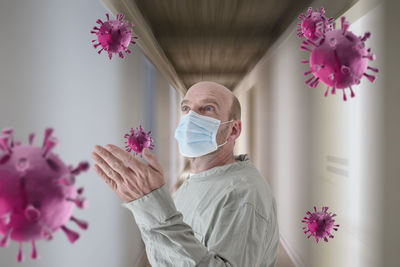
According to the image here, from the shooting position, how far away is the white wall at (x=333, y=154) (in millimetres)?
1287

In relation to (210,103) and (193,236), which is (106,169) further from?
(210,103)

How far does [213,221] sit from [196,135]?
1.39ft

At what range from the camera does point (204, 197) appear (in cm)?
111

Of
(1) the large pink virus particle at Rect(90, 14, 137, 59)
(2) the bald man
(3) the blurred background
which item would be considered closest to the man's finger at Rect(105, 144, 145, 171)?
(2) the bald man

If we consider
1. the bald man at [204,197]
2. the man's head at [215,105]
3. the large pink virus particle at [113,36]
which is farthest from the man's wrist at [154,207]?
the man's head at [215,105]

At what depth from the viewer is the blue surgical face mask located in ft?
4.08

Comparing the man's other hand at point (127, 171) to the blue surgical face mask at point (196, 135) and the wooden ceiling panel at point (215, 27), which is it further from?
the wooden ceiling panel at point (215, 27)

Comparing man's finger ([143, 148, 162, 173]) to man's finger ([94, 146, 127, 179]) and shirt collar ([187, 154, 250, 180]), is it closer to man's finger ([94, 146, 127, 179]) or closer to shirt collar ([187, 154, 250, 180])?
man's finger ([94, 146, 127, 179])

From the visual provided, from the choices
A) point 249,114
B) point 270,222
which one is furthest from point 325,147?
point 249,114

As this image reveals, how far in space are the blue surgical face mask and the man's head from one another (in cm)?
4

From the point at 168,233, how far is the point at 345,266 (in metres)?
1.46

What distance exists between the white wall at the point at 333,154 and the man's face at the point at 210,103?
629mm

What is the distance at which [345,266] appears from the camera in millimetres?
1661

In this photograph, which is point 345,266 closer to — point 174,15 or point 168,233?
point 168,233
